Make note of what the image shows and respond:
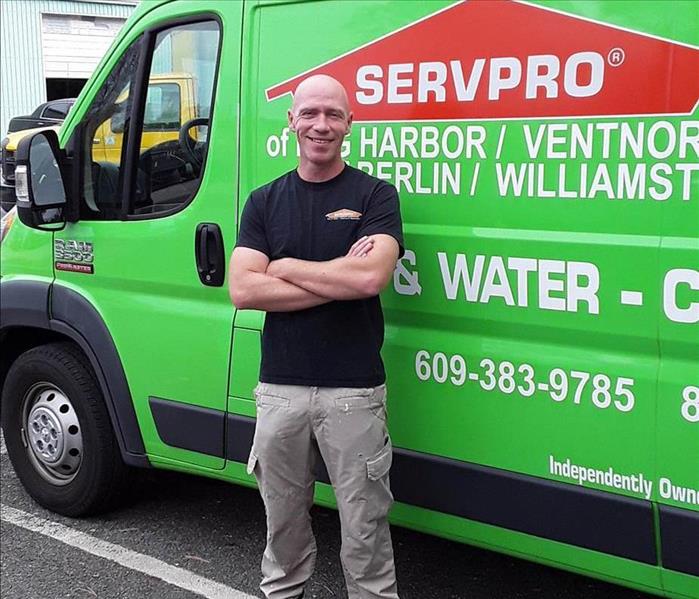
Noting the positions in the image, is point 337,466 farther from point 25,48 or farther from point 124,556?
point 25,48

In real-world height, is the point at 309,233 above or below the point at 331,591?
above

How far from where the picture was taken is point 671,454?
8.11ft

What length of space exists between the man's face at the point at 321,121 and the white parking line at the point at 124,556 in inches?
66.3

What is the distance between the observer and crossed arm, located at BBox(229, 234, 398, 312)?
2.71 metres

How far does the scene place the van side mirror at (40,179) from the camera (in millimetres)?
3754

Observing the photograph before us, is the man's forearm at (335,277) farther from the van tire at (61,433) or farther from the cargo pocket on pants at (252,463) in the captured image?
the van tire at (61,433)

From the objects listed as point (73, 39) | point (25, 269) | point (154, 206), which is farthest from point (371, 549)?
point (73, 39)

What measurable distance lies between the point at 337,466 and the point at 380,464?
0.13 meters

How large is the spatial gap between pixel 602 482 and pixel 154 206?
191cm

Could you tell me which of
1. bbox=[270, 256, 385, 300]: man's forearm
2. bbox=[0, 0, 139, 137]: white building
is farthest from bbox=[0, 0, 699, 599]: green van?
bbox=[0, 0, 139, 137]: white building

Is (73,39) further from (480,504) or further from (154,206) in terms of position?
(480,504)


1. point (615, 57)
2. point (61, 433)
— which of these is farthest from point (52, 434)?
point (615, 57)

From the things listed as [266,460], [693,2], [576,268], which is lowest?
[266,460]

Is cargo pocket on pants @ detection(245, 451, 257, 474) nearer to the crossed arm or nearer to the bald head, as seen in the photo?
the crossed arm
